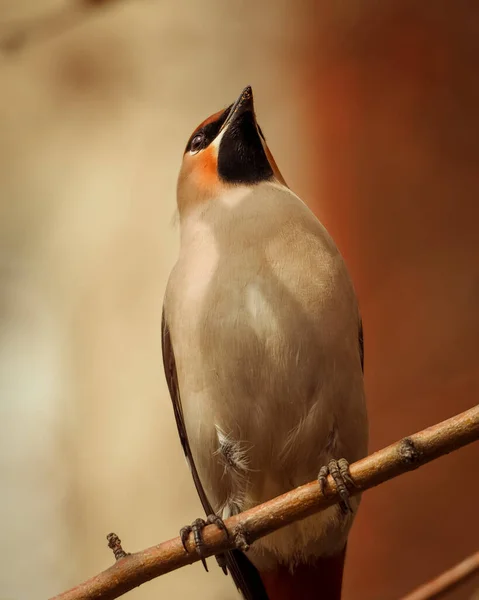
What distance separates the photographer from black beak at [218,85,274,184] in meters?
1.61

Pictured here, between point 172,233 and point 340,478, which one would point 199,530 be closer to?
point 340,478

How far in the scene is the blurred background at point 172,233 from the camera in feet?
7.61

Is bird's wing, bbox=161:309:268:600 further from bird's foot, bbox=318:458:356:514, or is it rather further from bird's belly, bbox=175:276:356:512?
bird's foot, bbox=318:458:356:514

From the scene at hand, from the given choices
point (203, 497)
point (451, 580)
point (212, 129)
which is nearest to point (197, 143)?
point (212, 129)

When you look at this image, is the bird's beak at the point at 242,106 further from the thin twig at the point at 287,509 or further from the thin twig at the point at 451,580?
the thin twig at the point at 451,580

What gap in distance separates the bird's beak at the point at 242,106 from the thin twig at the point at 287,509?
2.40 ft

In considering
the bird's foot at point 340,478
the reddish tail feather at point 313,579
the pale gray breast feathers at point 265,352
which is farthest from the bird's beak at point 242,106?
the reddish tail feather at point 313,579

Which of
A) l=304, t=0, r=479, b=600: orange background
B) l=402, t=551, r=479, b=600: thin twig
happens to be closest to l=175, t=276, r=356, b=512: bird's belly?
l=402, t=551, r=479, b=600: thin twig

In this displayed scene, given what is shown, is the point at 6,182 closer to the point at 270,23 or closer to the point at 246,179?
the point at 270,23

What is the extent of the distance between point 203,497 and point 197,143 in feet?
2.34

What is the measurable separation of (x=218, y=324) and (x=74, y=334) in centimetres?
148

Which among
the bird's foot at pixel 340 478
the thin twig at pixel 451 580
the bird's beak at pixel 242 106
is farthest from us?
the bird's beak at pixel 242 106

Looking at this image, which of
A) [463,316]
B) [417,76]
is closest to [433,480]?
[463,316]

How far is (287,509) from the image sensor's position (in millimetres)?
1176
